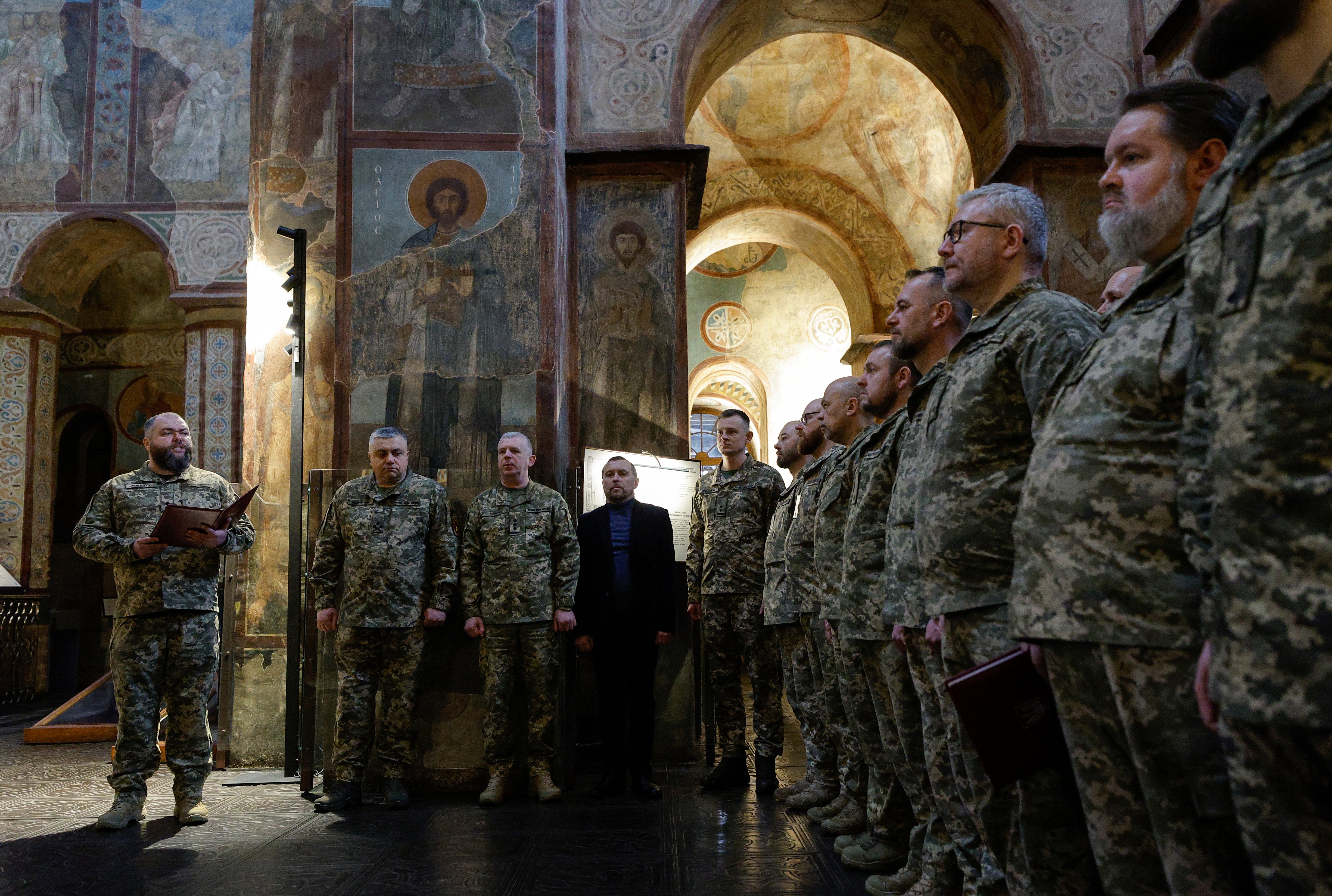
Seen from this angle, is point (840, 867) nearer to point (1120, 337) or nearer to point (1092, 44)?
point (1120, 337)

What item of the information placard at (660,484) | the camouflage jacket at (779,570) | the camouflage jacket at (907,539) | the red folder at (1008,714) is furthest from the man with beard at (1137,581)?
the information placard at (660,484)

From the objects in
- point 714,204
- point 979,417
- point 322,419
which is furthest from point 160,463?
point 714,204

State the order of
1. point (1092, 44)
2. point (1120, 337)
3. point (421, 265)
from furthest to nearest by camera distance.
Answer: point (1092, 44)
point (421, 265)
point (1120, 337)

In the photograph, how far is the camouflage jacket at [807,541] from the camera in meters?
5.00

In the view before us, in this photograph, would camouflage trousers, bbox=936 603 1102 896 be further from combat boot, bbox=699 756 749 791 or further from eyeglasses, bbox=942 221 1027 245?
combat boot, bbox=699 756 749 791

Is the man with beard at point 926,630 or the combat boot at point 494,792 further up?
the man with beard at point 926,630

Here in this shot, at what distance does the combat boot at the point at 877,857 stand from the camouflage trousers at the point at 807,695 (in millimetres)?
1123

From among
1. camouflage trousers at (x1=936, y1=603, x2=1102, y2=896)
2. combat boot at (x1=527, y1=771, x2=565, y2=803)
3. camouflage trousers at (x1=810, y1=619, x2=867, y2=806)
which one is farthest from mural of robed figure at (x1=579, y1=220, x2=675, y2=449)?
camouflage trousers at (x1=936, y1=603, x2=1102, y2=896)

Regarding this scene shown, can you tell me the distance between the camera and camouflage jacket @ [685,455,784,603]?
615cm

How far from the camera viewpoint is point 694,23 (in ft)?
26.6

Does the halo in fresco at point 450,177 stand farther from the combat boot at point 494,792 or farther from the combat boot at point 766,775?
the combat boot at point 766,775

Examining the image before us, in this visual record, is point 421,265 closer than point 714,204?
Yes

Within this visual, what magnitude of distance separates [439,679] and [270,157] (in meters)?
4.29

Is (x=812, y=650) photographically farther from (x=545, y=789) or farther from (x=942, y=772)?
(x=942, y=772)
